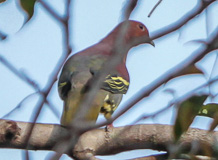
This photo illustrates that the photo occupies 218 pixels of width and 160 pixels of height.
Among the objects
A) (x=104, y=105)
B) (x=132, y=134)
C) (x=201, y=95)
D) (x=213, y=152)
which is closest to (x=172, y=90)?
(x=201, y=95)

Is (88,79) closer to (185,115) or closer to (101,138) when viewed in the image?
(101,138)

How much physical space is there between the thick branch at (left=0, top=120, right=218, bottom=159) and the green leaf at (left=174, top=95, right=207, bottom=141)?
1.01m

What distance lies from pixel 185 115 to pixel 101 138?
4.22 feet

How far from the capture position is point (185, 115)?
5.08 ft

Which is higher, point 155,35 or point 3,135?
point 155,35

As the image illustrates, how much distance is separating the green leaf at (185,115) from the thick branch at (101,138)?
39.7 inches

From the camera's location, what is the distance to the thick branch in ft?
8.54

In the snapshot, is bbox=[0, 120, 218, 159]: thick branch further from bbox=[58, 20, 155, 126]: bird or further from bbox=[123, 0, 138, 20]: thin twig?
bbox=[123, 0, 138, 20]: thin twig

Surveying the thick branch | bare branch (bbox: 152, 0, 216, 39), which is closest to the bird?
the thick branch

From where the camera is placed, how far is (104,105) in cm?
395

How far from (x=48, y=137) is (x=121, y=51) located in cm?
162

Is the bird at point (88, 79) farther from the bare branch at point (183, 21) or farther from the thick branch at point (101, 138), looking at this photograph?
the bare branch at point (183, 21)

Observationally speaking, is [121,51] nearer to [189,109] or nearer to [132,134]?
[189,109]

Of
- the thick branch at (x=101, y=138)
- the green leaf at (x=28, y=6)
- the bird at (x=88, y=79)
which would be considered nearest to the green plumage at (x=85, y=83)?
the bird at (x=88, y=79)
